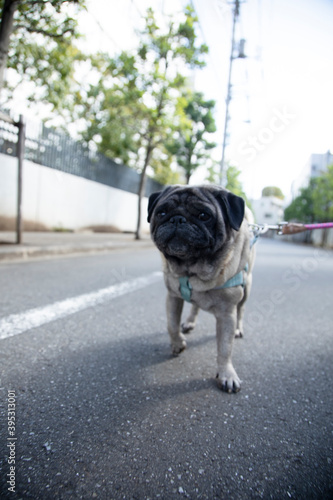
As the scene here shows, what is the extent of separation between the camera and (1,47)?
501cm

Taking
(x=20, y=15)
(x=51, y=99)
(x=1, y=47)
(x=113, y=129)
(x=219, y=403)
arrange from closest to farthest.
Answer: (x=219, y=403), (x=1, y=47), (x=20, y=15), (x=51, y=99), (x=113, y=129)

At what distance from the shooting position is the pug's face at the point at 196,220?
5.54 feet

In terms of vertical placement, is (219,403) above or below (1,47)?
below

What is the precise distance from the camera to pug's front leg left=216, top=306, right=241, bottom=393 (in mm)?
1768

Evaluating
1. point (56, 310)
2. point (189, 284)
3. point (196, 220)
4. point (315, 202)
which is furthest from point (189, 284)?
point (315, 202)

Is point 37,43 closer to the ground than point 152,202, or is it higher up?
higher up

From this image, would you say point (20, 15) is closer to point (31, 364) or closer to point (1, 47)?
point (1, 47)

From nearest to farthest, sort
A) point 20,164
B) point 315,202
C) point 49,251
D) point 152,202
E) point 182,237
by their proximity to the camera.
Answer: point 182,237 < point 152,202 < point 20,164 < point 49,251 < point 315,202

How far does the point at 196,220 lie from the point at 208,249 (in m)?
0.17

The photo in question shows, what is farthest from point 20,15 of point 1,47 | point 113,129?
point 113,129

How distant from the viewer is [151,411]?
1466 millimetres

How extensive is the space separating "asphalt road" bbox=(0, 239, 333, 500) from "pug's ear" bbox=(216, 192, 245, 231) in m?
0.92

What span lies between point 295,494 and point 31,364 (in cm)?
140

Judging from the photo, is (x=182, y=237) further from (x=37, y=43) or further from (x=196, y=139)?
(x=196, y=139)
